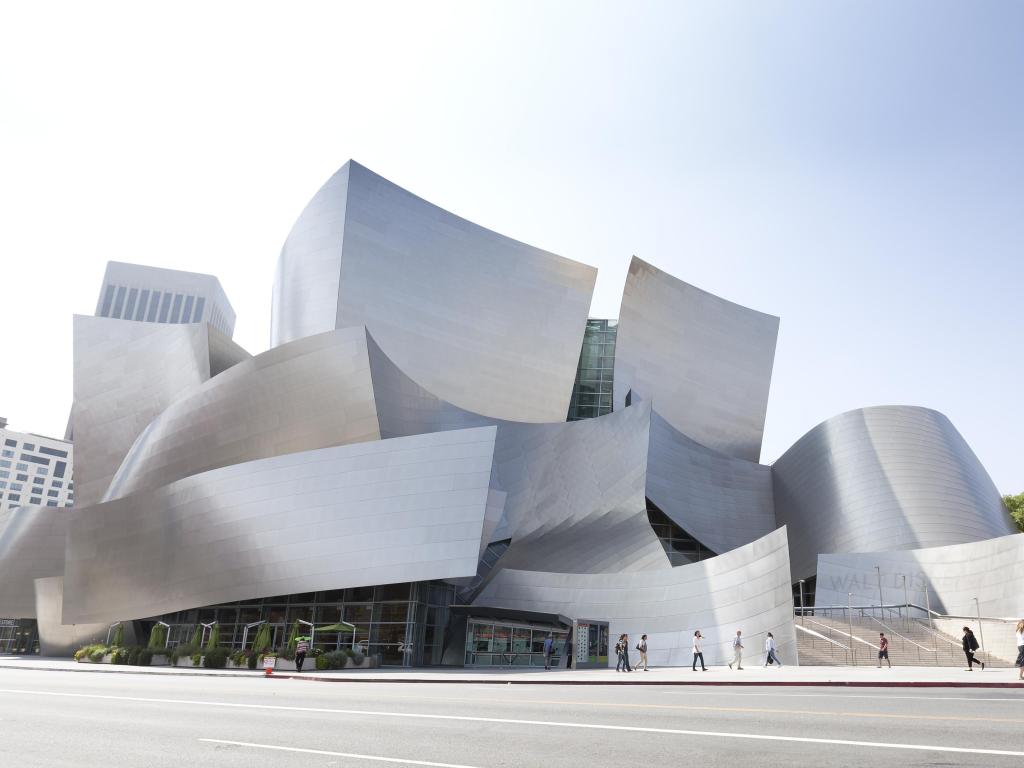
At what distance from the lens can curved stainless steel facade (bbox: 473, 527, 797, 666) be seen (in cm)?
2445

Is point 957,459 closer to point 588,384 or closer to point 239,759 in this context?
point 588,384

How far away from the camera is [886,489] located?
125 ft

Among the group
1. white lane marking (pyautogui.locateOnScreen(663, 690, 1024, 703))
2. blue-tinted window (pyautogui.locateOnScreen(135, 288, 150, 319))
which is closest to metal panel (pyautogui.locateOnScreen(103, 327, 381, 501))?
white lane marking (pyautogui.locateOnScreen(663, 690, 1024, 703))

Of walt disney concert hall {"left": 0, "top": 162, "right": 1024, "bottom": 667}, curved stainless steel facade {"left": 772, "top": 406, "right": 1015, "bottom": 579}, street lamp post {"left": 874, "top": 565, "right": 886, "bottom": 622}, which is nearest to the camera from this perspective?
walt disney concert hall {"left": 0, "top": 162, "right": 1024, "bottom": 667}

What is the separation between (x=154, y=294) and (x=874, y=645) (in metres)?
126

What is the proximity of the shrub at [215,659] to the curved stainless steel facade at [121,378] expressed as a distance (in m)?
17.3

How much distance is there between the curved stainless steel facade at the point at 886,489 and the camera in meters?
37.0

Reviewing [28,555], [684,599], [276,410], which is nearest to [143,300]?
[28,555]

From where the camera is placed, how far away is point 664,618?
26.9 meters

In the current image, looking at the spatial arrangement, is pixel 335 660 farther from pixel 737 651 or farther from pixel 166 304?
pixel 166 304

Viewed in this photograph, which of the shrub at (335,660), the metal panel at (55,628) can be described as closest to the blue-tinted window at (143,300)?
the metal panel at (55,628)

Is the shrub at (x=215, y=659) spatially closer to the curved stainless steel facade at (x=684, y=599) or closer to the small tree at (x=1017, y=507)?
the curved stainless steel facade at (x=684, y=599)

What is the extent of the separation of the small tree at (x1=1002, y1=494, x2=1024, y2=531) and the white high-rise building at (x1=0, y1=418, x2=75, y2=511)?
126 m

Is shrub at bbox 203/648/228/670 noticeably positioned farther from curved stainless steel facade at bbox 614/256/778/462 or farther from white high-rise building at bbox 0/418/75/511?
white high-rise building at bbox 0/418/75/511
